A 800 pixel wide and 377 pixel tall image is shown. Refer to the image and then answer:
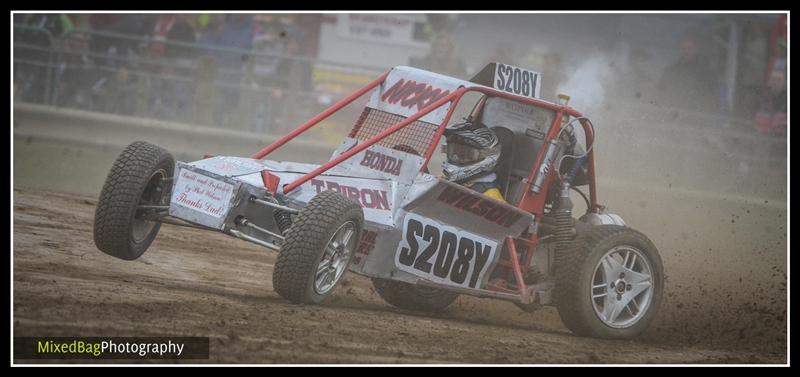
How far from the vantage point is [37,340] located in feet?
15.6

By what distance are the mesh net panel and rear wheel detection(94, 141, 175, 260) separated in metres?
1.31

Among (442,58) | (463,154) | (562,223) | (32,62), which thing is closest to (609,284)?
(562,223)

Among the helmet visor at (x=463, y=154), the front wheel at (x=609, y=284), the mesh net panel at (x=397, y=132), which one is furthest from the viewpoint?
the helmet visor at (x=463, y=154)

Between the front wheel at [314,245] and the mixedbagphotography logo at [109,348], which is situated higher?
the front wheel at [314,245]

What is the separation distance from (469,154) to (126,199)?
2139mm

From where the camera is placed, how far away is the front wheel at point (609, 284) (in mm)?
6957

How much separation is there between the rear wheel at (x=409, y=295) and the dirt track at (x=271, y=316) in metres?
0.13

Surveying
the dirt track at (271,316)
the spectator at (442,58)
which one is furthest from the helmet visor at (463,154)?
the spectator at (442,58)

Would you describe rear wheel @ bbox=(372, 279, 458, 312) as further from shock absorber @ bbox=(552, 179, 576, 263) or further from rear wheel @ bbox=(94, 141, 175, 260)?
rear wheel @ bbox=(94, 141, 175, 260)

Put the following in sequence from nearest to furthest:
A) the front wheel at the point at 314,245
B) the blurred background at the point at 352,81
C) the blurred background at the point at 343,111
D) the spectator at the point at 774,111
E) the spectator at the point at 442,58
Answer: the front wheel at the point at 314,245 < the blurred background at the point at 343,111 < the blurred background at the point at 352,81 < the spectator at the point at 774,111 < the spectator at the point at 442,58

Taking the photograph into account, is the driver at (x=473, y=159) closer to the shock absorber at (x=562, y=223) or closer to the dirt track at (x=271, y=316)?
the shock absorber at (x=562, y=223)

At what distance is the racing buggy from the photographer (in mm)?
6355

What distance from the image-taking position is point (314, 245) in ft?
19.4

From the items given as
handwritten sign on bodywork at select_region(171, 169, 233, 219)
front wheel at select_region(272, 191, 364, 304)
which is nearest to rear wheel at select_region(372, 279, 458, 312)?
front wheel at select_region(272, 191, 364, 304)
